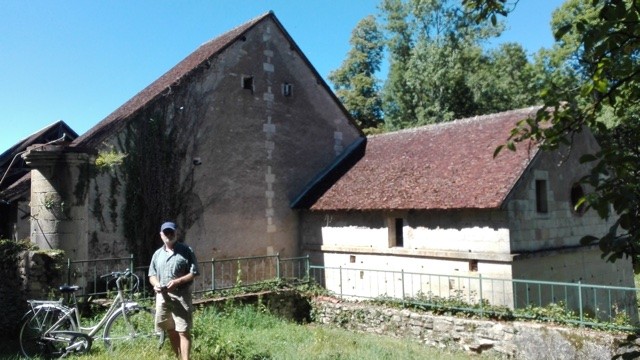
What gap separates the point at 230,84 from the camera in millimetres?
15945

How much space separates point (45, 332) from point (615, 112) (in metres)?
7.77

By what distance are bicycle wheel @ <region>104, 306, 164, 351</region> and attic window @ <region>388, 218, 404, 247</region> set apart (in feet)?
24.1

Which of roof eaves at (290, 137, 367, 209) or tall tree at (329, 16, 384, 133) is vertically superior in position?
tall tree at (329, 16, 384, 133)

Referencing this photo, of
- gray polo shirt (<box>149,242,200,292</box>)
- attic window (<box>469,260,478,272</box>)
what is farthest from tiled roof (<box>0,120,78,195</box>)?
attic window (<box>469,260,478,272</box>)

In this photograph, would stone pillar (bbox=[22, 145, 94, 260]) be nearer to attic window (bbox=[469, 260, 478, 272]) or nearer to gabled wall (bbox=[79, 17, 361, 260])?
gabled wall (bbox=[79, 17, 361, 260])

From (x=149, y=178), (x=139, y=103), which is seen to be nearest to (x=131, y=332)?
(x=149, y=178)

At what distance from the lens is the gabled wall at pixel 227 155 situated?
13641 mm

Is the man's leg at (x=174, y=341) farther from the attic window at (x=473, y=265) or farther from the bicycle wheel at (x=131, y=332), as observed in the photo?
the attic window at (x=473, y=265)

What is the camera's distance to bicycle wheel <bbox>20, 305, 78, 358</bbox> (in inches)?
297

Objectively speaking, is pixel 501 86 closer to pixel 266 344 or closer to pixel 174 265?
pixel 266 344

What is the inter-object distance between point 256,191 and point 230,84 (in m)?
3.36

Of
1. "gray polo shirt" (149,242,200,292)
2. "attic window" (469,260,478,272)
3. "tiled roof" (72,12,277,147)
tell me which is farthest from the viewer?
"tiled roof" (72,12,277,147)

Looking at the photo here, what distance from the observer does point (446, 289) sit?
500 inches

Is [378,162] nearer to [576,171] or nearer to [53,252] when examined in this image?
[576,171]
